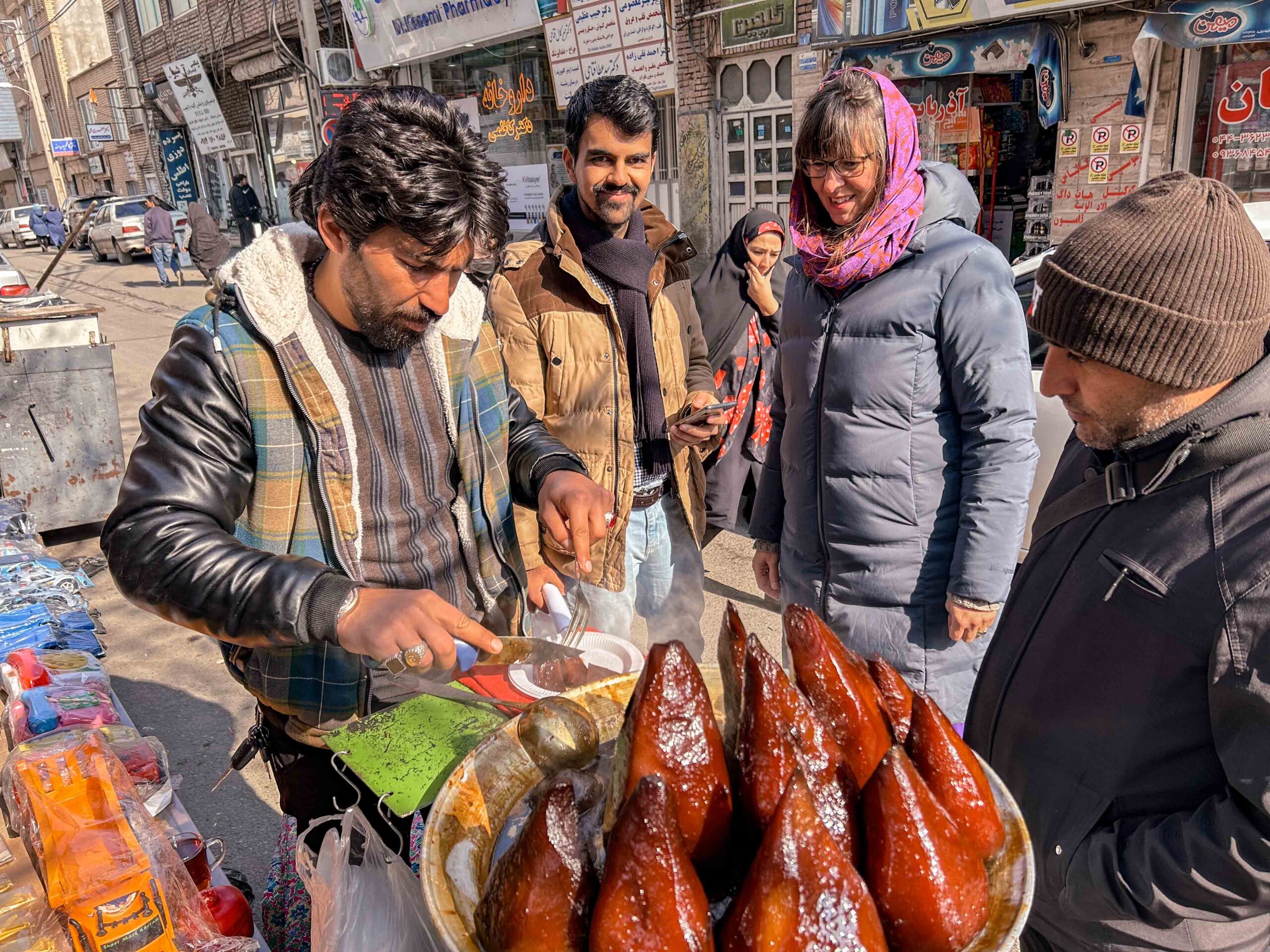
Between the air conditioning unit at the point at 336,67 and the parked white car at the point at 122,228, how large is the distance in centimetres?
907

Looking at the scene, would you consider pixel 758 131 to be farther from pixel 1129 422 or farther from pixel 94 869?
pixel 94 869

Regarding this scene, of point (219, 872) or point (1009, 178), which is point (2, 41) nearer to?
point (1009, 178)

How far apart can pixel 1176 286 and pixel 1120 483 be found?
1.02 ft

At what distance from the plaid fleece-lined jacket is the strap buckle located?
1187mm

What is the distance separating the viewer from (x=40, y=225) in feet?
87.2

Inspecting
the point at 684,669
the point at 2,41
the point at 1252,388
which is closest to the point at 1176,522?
the point at 1252,388

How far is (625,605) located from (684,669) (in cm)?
208

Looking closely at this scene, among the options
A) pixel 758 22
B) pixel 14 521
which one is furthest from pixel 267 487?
pixel 758 22

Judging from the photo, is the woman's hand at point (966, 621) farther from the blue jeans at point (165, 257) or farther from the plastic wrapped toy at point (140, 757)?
the blue jeans at point (165, 257)

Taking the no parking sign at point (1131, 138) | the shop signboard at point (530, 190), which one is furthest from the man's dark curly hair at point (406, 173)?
the shop signboard at point (530, 190)

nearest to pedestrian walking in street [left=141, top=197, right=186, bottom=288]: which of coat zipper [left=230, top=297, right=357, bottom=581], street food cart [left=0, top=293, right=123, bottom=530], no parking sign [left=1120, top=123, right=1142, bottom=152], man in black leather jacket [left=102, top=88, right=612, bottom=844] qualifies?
street food cart [left=0, top=293, right=123, bottom=530]

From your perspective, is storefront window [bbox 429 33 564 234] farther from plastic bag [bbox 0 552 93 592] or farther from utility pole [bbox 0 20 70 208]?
utility pole [bbox 0 20 70 208]

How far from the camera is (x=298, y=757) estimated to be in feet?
5.54

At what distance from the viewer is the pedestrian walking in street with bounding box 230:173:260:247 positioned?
1780 centimetres
